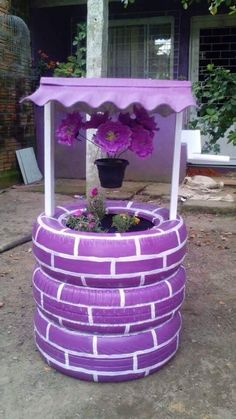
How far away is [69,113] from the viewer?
Result: 8.82ft

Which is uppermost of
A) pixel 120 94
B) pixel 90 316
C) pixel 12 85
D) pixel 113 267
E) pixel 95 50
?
pixel 95 50

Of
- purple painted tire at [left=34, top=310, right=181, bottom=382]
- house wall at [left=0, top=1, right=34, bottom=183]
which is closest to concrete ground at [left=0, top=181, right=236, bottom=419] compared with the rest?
purple painted tire at [left=34, top=310, right=181, bottom=382]

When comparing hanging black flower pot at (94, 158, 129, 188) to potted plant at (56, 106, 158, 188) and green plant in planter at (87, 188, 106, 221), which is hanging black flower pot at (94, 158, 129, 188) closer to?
potted plant at (56, 106, 158, 188)

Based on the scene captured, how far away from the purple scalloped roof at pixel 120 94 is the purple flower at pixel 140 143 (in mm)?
405

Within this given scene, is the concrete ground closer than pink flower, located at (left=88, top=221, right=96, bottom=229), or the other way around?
the concrete ground

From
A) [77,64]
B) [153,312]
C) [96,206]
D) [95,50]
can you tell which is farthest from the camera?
[77,64]

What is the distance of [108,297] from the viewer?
7.43ft

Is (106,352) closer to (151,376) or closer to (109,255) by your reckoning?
(151,376)

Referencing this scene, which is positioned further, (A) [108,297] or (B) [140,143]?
(B) [140,143]

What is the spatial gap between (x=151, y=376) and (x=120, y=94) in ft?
5.11

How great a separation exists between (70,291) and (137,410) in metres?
0.68

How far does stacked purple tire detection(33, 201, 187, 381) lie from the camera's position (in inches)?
88.4

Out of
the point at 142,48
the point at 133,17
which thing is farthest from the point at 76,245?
→ the point at 133,17

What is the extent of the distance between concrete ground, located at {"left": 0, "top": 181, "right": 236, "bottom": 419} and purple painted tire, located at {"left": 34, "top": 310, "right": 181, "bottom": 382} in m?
0.06
